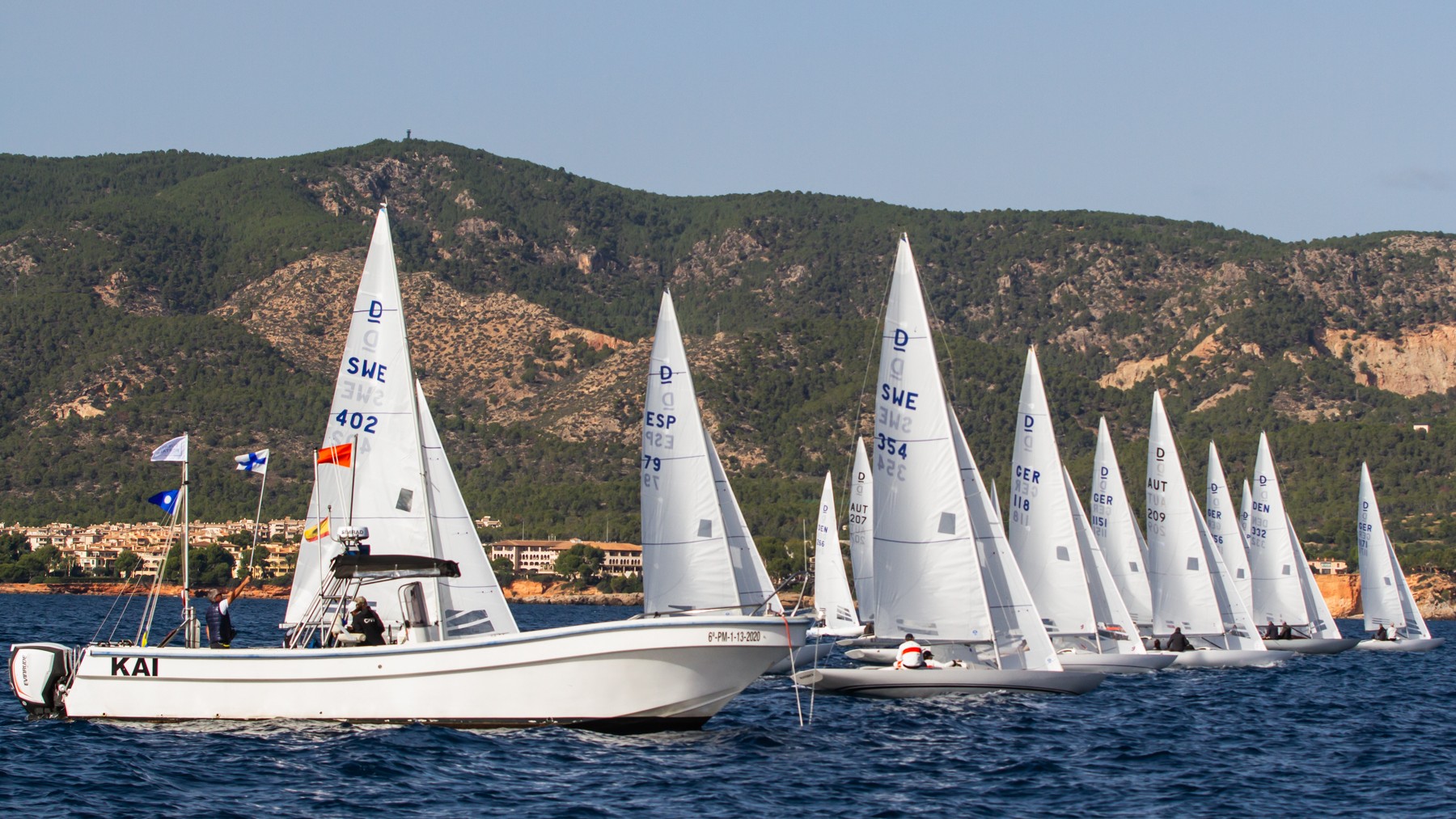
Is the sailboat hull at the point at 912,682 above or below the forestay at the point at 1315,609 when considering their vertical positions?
below

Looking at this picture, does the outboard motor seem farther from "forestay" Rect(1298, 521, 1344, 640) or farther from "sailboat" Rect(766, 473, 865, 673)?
"forestay" Rect(1298, 521, 1344, 640)

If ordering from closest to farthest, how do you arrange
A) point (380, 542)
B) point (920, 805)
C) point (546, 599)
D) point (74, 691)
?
1. point (920, 805)
2. point (74, 691)
3. point (380, 542)
4. point (546, 599)

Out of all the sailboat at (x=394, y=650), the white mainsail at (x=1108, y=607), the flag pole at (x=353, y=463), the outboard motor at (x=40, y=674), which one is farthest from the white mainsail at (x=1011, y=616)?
the outboard motor at (x=40, y=674)

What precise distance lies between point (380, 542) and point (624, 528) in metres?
151

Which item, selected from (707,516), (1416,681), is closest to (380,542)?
(707,516)

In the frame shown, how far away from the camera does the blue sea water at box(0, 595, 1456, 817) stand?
23.6 meters

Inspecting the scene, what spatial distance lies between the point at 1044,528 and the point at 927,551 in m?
10.9

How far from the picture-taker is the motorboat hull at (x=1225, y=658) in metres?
55.2

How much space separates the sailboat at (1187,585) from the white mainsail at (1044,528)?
9.86m

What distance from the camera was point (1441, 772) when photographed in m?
29.0

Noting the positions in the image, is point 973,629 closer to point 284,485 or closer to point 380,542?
point 380,542

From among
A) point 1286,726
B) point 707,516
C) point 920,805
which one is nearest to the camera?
point 920,805

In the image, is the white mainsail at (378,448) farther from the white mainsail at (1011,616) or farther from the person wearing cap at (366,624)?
the white mainsail at (1011,616)

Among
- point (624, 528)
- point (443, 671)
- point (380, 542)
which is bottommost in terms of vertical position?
point (443, 671)
